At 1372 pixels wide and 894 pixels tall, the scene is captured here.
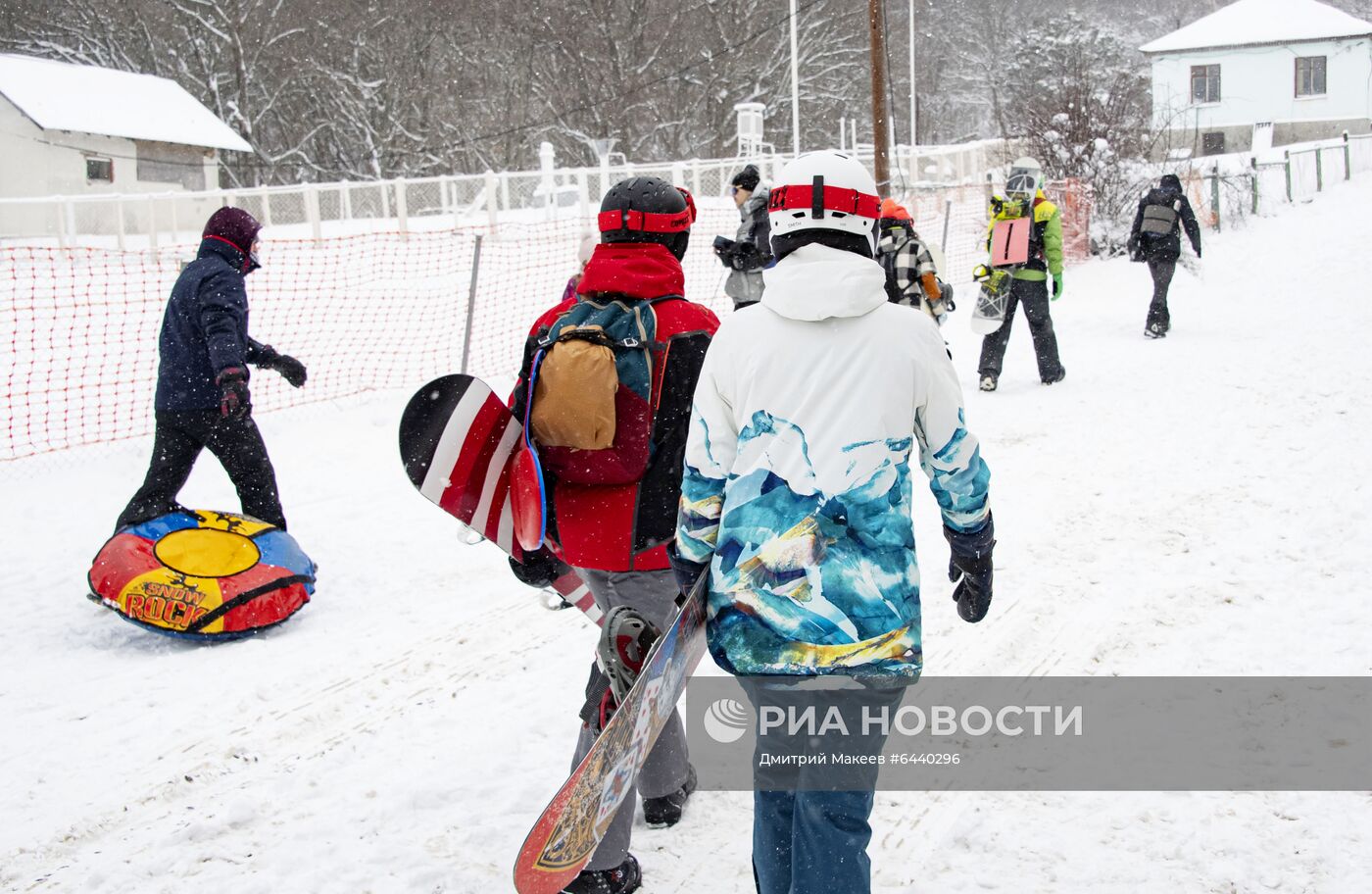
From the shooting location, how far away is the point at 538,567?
293 cm

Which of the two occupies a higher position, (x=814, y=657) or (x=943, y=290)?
(x=943, y=290)

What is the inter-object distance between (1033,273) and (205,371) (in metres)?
6.65

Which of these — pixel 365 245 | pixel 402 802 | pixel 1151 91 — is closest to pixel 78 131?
pixel 365 245

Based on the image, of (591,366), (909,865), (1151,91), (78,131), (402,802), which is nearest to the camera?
(591,366)

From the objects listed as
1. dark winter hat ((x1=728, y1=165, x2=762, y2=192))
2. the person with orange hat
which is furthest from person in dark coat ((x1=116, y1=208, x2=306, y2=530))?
the person with orange hat

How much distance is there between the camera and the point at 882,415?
2.20 m

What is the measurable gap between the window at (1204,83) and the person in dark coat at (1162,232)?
128 feet

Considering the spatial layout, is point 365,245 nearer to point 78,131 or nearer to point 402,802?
point 78,131

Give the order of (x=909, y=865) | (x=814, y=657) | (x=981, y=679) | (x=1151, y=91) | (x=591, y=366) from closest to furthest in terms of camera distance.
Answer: (x=814, y=657)
(x=591, y=366)
(x=909, y=865)
(x=981, y=679)
(x=1151, y=91)

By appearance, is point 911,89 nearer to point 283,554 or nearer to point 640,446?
point 283,554

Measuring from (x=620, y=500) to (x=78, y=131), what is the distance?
3001cm

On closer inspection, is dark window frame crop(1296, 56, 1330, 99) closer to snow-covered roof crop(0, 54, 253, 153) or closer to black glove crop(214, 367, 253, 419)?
snow-covered roof crop(0, 54, 253, 153)

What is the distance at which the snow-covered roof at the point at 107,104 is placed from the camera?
2728 centimetres

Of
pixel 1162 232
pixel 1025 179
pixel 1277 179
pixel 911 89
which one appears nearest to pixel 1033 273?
pixel 1025 179
